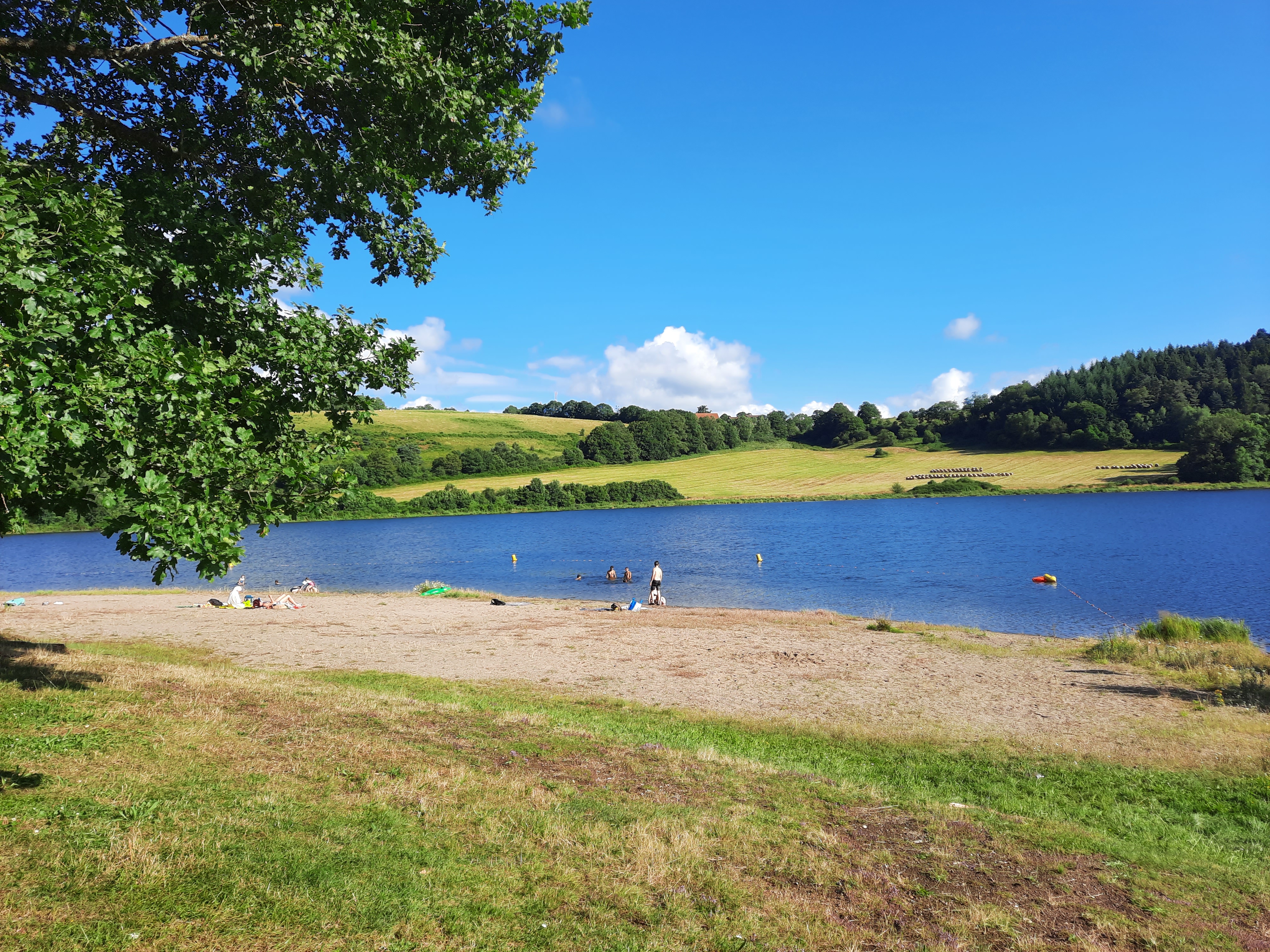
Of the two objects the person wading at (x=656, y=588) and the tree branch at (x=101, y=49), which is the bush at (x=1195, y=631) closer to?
the person wading at (x=656, y=588)

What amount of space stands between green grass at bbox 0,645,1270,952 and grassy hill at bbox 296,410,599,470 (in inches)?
5777

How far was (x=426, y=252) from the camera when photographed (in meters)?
11.3

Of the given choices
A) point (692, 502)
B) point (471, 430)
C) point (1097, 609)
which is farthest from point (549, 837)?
point (471, 430)

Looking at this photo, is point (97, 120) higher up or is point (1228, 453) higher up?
point (97, 120)

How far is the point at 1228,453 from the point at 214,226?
144604 millimetres

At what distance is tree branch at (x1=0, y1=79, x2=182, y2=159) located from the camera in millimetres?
8867

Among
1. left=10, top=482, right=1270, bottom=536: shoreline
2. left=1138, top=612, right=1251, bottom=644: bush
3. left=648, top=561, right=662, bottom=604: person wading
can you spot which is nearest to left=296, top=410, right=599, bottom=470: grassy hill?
left=10, top=482, right=1270, bottom=536: shoreline

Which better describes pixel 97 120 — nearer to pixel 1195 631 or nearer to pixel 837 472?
pixel 1195 631

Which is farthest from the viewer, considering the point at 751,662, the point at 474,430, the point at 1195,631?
the point at 474,430

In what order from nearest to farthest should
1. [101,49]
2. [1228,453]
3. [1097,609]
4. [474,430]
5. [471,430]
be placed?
[101,49] < [1097,609] < [1228,453] < [471,430] < [474,430]

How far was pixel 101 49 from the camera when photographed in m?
8.62

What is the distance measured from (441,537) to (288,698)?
82.1 meters

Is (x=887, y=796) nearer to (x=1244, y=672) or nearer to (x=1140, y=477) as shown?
(x=1244, y=672)

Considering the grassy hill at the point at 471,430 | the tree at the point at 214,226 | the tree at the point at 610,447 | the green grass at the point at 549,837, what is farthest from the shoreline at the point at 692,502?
the tree at the point at 214,226
